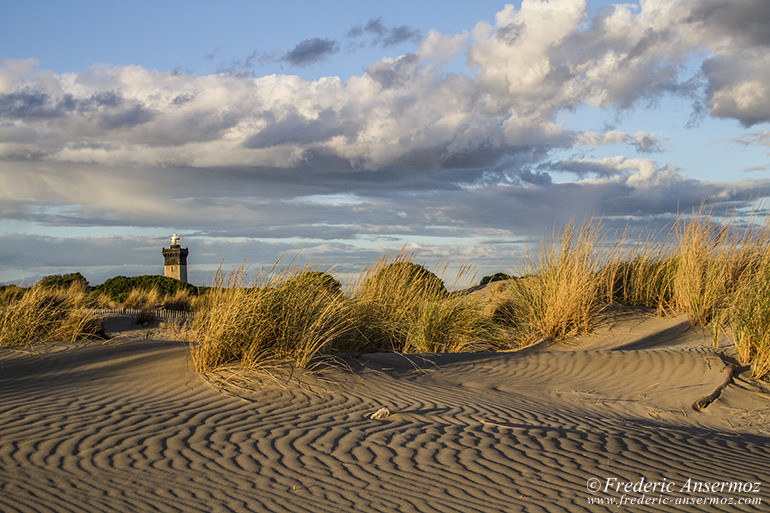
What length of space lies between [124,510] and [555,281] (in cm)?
805

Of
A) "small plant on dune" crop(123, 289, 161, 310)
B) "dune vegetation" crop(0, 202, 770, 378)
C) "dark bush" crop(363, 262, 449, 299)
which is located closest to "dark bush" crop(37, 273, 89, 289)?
"small plant on dune" crop(123, 289, 161, 310)

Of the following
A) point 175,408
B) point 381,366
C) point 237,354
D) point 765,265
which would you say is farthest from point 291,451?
point 765,265

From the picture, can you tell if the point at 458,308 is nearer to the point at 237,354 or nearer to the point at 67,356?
the point at 237,354

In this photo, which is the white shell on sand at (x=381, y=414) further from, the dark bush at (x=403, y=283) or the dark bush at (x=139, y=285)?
the dark bush at (x=139, y=285)

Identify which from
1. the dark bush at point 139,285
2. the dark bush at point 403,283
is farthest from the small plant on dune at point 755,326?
the dark bush at point 139,285

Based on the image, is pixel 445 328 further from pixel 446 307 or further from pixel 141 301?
pixel 141 301

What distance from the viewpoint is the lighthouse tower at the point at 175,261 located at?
3119 centimetres

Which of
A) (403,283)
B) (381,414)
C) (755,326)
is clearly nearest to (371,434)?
(381,414)

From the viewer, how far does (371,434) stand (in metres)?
4.59

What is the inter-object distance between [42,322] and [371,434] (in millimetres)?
7164

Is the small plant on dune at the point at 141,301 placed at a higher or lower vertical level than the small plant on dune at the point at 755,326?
lower

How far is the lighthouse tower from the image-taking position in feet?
102

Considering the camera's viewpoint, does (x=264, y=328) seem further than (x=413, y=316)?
No

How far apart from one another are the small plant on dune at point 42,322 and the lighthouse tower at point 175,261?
791 inches
